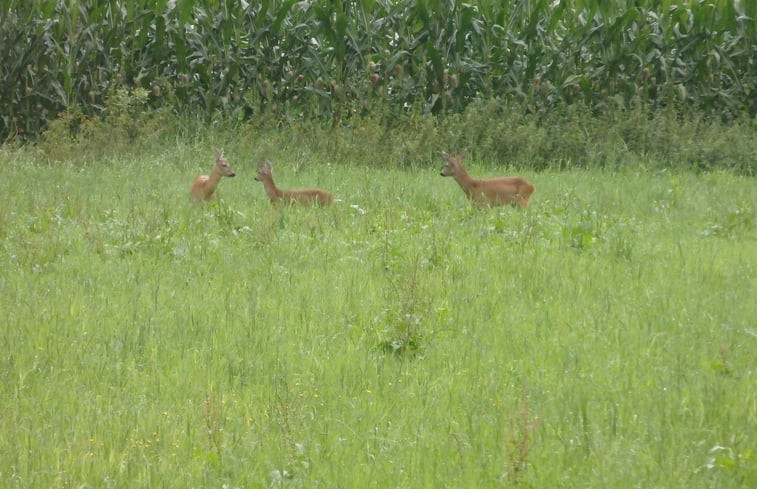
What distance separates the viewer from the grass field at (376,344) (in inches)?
197

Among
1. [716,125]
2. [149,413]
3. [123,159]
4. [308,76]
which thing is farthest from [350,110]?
[149,413]

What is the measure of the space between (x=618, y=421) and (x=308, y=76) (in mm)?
12161

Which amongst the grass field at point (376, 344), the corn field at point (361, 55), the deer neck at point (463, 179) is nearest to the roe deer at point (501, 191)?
the deer neck at point (463, 179)

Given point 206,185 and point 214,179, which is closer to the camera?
point 206,185

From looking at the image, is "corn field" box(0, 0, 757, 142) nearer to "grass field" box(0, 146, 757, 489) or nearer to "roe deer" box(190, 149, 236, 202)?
"roe deer" box(190, 149, 236, 202)

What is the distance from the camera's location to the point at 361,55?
55.3 ft

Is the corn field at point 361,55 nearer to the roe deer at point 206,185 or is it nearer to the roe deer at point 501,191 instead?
the roe deer at point 206,185

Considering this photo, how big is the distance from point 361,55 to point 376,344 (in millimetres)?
10575

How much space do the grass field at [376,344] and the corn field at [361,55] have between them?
5.56 m

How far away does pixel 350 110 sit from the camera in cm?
1642

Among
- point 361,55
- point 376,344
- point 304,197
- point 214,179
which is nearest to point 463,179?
point 304,197

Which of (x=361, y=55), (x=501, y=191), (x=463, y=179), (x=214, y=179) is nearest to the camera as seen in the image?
(x=501, y=191)

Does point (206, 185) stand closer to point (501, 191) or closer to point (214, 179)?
point (214, 179)

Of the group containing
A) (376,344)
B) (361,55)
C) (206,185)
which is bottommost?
(361,55)
